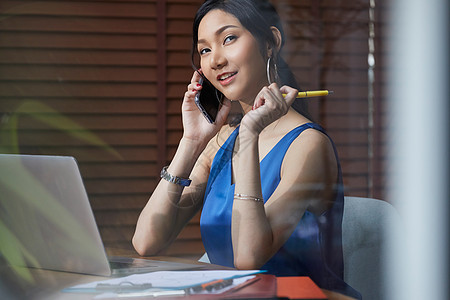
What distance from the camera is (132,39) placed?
1.09 meters

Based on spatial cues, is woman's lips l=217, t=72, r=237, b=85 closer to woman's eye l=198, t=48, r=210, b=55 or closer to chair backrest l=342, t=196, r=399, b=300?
woman's eye l=198, t=48, r=210, b=55

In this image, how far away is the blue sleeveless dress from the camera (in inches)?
38.5

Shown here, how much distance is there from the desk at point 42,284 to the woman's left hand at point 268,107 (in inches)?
12.1

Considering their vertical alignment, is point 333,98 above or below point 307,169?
above

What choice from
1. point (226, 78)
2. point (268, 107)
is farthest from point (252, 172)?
point (226, 78)

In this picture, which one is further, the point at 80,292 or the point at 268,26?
the point at 268,26

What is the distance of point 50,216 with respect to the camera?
669 mm

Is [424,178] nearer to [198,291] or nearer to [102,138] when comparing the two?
[198,291]

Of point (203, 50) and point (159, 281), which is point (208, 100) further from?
point (159, 281)

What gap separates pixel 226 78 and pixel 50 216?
1.82ft

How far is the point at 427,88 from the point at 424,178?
0.18 metres

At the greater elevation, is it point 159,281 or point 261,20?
point 261,20

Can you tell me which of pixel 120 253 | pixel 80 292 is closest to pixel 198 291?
pixel 80 292

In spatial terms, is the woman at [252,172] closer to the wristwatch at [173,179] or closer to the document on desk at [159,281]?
the wristwatch at [173,179]
